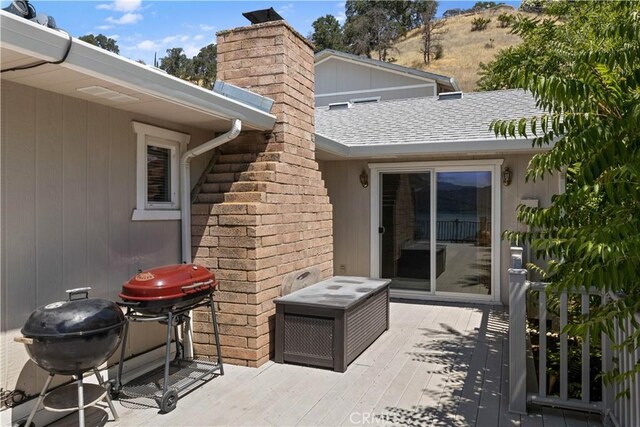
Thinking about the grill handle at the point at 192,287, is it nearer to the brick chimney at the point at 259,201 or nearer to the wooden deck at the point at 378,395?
the brick chimney at the point at 259,201

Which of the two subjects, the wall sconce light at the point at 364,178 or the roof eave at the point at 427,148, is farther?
the wall sconce light at the point at 364,178

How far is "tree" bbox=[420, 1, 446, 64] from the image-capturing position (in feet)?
128

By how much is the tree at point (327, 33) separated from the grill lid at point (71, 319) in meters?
33.7

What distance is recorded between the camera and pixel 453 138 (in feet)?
22.4

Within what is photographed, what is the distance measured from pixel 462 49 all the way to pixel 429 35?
3.51m

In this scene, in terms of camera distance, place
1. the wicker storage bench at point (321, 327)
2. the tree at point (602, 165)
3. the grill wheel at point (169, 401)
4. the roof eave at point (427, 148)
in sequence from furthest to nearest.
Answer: the roof eave at point (427, 148) → the wicker storage bench at point (321, 327) → the grill wheel at point (169, 401) → the tree at point (602, 165)

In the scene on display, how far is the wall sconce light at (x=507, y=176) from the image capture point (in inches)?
269

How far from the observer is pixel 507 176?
683 centimetres

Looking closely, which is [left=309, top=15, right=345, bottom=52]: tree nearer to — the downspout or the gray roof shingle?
the gray roof shingle

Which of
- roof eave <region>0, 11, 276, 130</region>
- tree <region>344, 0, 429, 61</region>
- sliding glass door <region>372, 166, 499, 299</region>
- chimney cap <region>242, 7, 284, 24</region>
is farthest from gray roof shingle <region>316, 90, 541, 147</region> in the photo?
tree <region>344, 0, 429, 61</region>

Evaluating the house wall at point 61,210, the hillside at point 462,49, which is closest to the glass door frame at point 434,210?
the house wall at point 61,210

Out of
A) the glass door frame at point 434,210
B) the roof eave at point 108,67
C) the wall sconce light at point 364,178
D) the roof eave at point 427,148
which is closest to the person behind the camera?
the roof eave at point 108,67

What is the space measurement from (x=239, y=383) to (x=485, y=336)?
306 cm

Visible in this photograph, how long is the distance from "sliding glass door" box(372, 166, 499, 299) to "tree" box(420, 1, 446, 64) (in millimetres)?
34538
